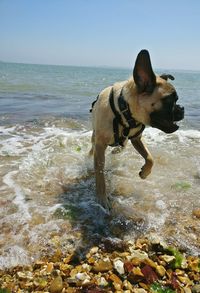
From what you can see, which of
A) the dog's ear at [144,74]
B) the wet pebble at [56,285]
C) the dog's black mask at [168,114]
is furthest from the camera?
the dog's black mask at [168,114]

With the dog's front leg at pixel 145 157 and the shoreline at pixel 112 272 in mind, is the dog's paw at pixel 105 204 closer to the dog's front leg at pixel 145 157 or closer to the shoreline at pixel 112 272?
the dog's front leg at pixel 145 157

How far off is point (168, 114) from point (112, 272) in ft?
6.75

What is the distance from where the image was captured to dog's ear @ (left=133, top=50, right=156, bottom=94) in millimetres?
4017

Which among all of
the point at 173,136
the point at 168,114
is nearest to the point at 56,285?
the point at 168,114

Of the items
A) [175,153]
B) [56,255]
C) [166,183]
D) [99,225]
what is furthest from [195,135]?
[56,255]

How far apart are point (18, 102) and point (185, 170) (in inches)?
406

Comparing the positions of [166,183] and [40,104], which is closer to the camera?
[166,183]

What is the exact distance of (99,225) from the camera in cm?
456

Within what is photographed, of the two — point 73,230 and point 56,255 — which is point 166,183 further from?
point 56,255

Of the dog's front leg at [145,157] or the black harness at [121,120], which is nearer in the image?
the black harness at [121,120]

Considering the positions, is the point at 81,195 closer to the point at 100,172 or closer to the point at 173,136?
the point at 100,172

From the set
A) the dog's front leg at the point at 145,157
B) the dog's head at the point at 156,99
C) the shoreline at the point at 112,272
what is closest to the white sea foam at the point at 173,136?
the dog's front leg at the point at 145,157

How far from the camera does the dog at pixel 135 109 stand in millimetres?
4266

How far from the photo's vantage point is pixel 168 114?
14.3 feet
